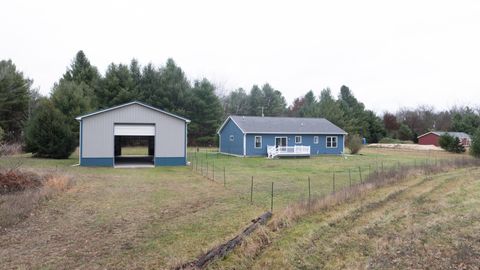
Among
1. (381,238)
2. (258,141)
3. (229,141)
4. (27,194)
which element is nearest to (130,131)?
(27,194)

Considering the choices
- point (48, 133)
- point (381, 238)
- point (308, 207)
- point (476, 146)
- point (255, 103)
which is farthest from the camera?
point (255, 103)

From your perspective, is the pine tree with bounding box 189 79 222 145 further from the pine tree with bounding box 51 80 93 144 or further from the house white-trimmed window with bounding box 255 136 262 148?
the house white-trimmed window with bounding box 255 136 262 148

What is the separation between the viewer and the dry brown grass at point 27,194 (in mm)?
8352

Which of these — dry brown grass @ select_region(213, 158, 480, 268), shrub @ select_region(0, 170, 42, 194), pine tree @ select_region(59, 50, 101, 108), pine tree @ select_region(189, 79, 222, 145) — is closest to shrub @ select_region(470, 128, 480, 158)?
dry brown grass @ select_region(213, 158, 480, 268)

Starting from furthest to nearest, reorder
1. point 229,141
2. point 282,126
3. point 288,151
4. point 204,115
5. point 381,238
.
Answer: point 204,115 < point 229,141 < point 282,126 < point 288,151 < point 381,238

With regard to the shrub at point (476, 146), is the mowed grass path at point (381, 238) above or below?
below

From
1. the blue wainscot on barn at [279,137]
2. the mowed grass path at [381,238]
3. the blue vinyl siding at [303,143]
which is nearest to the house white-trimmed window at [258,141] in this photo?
the blue wainscot on barn at [279,137]

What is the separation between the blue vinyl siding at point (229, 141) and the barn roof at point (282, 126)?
0.68 meters

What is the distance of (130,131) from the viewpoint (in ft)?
71.8

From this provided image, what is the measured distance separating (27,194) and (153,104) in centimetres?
3738

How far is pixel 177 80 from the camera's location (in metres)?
49.0

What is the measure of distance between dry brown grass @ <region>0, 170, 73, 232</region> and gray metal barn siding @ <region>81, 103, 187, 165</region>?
797cm

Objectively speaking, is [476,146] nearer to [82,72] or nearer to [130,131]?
[130,131]

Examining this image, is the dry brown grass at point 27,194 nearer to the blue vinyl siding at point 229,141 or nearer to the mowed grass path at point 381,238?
the mowed grass path at point 381,238
